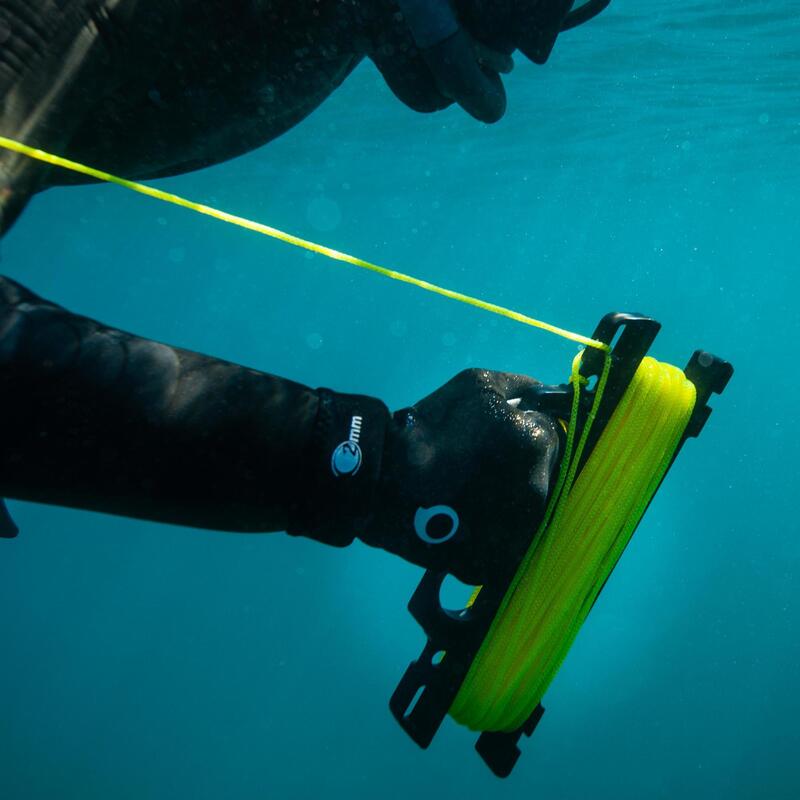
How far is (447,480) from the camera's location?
1309 millimetres

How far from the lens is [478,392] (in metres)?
1.40

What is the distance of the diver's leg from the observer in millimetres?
1208

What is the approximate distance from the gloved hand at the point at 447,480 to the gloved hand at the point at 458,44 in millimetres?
952

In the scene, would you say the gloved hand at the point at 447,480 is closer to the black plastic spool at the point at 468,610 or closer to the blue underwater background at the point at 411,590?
the black plastic spool at the point at 468,610

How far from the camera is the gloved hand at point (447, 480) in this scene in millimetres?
1253

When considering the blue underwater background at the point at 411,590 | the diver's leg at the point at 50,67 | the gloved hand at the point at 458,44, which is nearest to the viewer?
the diver's leg at the point at 50,67

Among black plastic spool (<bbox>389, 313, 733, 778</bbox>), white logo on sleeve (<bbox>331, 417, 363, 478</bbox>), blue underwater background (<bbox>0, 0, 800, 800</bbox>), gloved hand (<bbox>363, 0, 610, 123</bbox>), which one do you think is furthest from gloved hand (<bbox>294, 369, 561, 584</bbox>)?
blue underwater background (<bbox>0, 0, 800, 800</bbox>)

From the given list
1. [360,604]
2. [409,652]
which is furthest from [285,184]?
→ [409,652]

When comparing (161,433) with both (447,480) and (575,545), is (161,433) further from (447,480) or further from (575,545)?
(575,545)

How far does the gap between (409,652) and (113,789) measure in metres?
8.79

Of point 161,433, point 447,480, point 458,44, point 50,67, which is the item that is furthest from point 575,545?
point 50,67

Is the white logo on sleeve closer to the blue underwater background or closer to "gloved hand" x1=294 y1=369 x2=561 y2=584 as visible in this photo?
"gloved hand" x1=294 y1=369 x2=561 y2=584

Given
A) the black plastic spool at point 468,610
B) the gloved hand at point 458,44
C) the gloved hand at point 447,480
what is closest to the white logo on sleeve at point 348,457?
the gloved hand at point 447,480

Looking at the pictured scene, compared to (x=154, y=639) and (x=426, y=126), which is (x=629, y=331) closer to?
(x=426, y=126)
